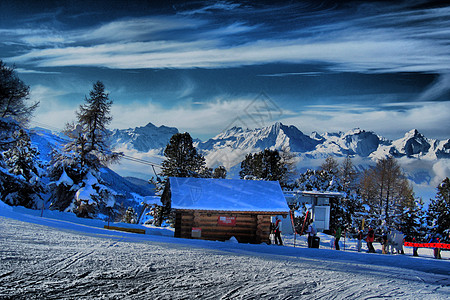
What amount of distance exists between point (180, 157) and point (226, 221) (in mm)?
18383

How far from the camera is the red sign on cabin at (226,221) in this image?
921 inches

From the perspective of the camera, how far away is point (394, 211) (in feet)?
125

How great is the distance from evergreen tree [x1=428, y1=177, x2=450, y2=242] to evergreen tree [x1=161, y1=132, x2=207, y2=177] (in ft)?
84.4

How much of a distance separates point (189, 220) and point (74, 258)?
1492cm

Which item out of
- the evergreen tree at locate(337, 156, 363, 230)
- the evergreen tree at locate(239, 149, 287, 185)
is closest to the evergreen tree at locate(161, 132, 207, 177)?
the evergreen tree at locate(239, 149, 287, 185)

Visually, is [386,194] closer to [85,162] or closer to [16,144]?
[85,162]

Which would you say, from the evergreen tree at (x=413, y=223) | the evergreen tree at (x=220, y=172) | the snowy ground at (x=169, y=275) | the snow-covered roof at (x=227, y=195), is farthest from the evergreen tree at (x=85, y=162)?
the evergreen tree at (x=220, y=172)

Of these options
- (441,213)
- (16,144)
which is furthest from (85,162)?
(441,213)

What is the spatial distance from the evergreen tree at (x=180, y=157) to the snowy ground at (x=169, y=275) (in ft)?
90.3

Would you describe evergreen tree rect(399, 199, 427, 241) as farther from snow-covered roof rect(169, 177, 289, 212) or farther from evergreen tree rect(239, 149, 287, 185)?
snow-covered roof rect(169, 177, 289, 212)

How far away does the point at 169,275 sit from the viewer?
26.0 ft

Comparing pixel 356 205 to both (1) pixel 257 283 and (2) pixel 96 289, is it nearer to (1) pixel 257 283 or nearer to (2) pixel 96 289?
(1) pixel 257 283

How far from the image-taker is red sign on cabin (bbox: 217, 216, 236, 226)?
23391mm

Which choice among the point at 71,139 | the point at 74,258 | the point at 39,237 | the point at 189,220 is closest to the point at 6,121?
the point at 71,139
